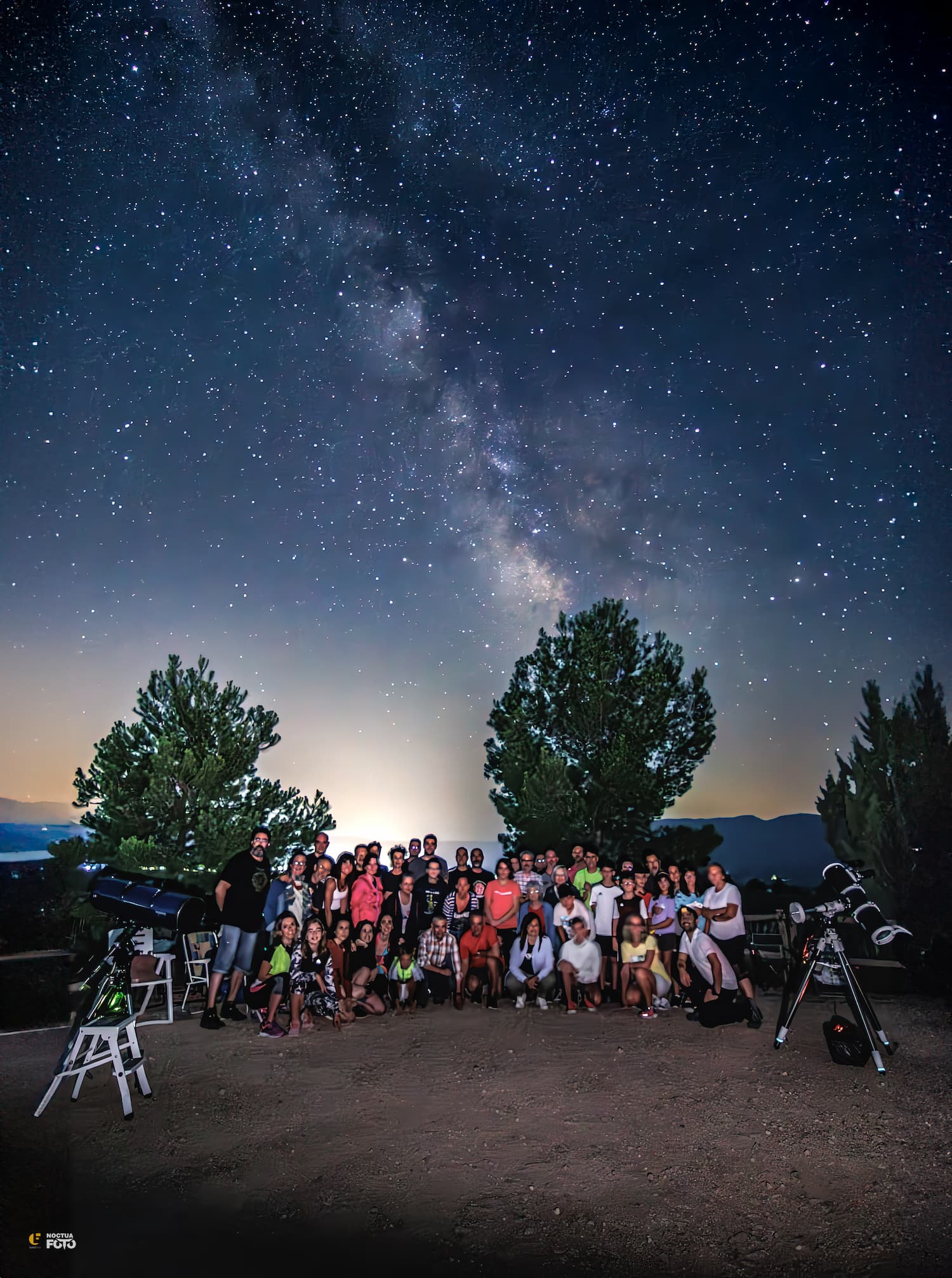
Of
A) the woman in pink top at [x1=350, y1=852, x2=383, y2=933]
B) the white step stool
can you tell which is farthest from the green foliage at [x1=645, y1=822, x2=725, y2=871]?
the white step stool

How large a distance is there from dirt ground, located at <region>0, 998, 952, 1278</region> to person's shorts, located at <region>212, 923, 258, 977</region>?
102 cm

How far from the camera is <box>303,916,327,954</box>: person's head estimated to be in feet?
26.3

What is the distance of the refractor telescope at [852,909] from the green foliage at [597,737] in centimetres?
1427

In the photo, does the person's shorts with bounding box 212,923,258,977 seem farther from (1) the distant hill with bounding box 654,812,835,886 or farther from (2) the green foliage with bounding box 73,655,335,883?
(1) the distant hill with bounding box 654,812,835,886

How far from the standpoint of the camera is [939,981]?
962cm

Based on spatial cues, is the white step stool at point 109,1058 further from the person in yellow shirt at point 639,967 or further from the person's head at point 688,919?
the person's head at point 688,919

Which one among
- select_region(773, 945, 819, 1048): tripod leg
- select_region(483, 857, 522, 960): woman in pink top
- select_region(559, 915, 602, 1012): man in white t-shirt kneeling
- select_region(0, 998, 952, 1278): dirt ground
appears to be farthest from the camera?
select_region(483, 857, 522, 960): woman in pink top

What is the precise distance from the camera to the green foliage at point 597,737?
21.2 meters

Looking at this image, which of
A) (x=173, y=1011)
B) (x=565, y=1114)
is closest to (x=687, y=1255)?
(x=565, y=1114)

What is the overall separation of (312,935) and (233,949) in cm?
95

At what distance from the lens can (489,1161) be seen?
4.49m

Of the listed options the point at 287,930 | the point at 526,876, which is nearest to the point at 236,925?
the point at 287,930

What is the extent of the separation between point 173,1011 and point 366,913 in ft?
8.16

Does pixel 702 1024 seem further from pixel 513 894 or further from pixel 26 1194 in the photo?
pixel 26 1194
